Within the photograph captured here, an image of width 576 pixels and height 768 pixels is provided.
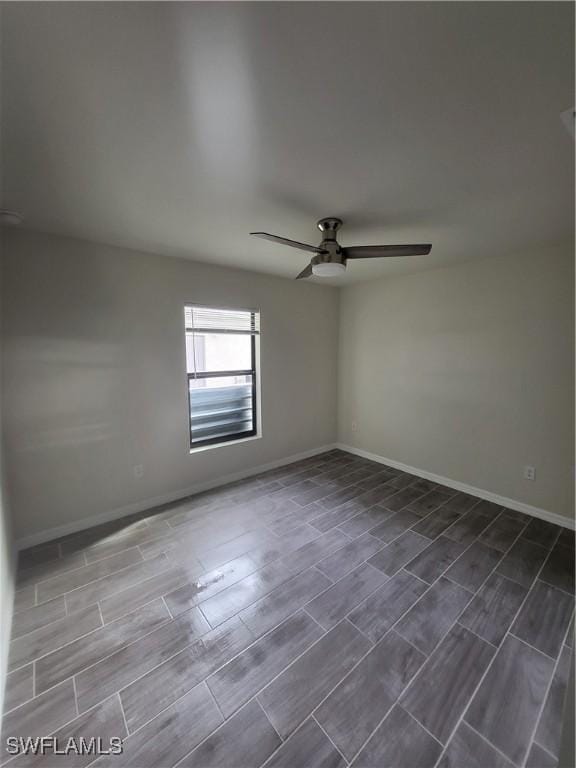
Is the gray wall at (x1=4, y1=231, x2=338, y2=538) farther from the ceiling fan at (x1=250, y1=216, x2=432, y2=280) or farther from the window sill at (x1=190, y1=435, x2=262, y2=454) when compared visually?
the ceiling fan at (x1=250, y1=216, x2=432, y2=280)

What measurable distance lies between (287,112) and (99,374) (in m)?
2.39

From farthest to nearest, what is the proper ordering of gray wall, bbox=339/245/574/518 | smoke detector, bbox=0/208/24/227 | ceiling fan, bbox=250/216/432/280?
1. gray wall, bbox=339/245/574/518
2. ceiling fan, bbox=250/216/432/280
3. smoke detector, bbox=0/208/24/227

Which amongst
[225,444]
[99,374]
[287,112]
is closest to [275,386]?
[225,444]

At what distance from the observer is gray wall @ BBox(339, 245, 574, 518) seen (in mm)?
2637

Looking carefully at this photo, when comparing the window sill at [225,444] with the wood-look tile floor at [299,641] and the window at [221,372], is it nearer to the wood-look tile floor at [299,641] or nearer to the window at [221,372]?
the window at [221,372]

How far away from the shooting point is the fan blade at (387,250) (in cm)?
194

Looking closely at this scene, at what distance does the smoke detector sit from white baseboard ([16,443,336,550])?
7.51 feet

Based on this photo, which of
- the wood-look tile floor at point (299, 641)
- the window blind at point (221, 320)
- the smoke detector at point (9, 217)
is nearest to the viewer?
the wood-look tile floor at point (299, 641)

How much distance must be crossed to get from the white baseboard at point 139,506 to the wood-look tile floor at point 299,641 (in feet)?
0.32

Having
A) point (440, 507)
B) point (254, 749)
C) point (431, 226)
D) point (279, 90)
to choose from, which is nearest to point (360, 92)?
point (279, 90)

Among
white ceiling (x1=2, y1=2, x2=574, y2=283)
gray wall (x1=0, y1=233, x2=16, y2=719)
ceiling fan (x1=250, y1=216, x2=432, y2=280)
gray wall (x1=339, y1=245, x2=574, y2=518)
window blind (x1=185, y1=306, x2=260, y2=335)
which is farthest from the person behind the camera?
window blind (x1=185, y1=306, x2=260, y2=335)

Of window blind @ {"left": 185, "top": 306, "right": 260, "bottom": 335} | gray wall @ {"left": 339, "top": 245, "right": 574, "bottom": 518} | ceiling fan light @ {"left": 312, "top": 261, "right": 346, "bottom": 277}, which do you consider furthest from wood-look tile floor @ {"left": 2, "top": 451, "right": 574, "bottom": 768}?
ceiling fan light @ {"left": 312, "top": 261, "right": 346, "bottom": 277}

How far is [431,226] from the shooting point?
88.2 inches

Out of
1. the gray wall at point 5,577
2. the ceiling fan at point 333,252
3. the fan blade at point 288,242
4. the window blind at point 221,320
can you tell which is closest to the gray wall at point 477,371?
the ceiling fan at point 333,252
